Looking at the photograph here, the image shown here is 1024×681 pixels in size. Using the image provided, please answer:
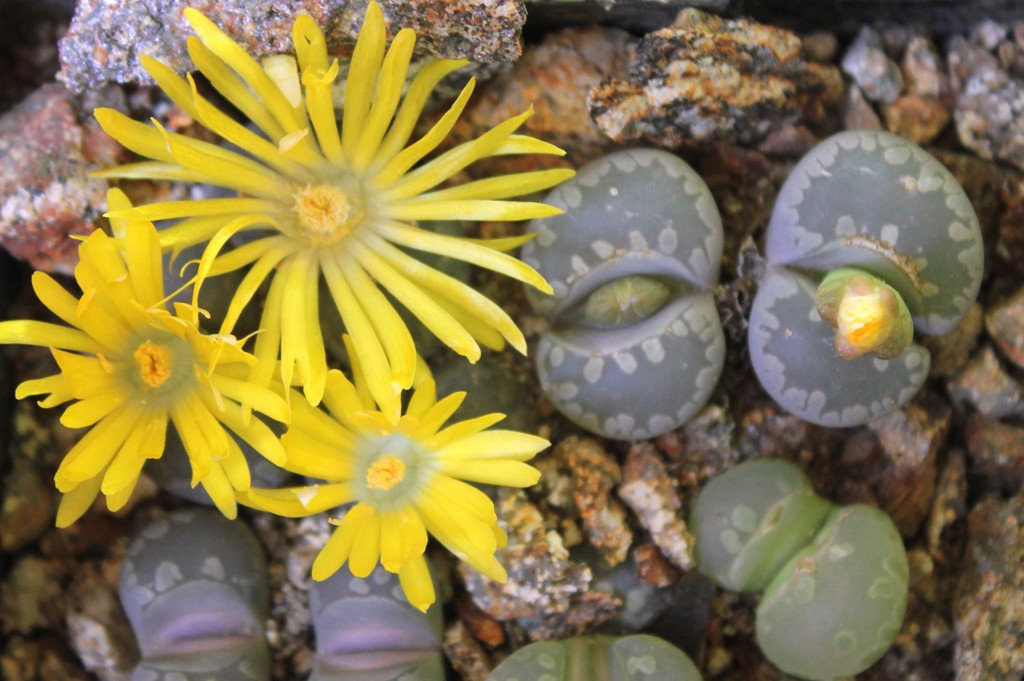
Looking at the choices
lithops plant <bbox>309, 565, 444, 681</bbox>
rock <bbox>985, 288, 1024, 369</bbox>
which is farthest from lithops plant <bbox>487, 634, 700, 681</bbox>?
rock <bbox>985, 288, 1024, 369</bbox>

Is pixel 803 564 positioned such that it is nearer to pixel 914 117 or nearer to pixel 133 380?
pixel 914 117

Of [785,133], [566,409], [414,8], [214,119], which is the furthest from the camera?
[785,133]

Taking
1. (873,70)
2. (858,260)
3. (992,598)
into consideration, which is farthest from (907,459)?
(873,70)

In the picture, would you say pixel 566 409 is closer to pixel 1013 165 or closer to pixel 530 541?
pixel 530 541

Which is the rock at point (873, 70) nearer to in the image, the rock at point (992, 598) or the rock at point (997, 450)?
the rock at point (997, 450)

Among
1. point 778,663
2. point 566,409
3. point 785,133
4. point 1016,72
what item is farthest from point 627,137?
point 778,663

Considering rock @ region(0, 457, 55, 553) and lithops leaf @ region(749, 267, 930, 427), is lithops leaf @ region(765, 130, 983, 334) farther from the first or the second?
rock @ region(0, 457, 55, 553)
